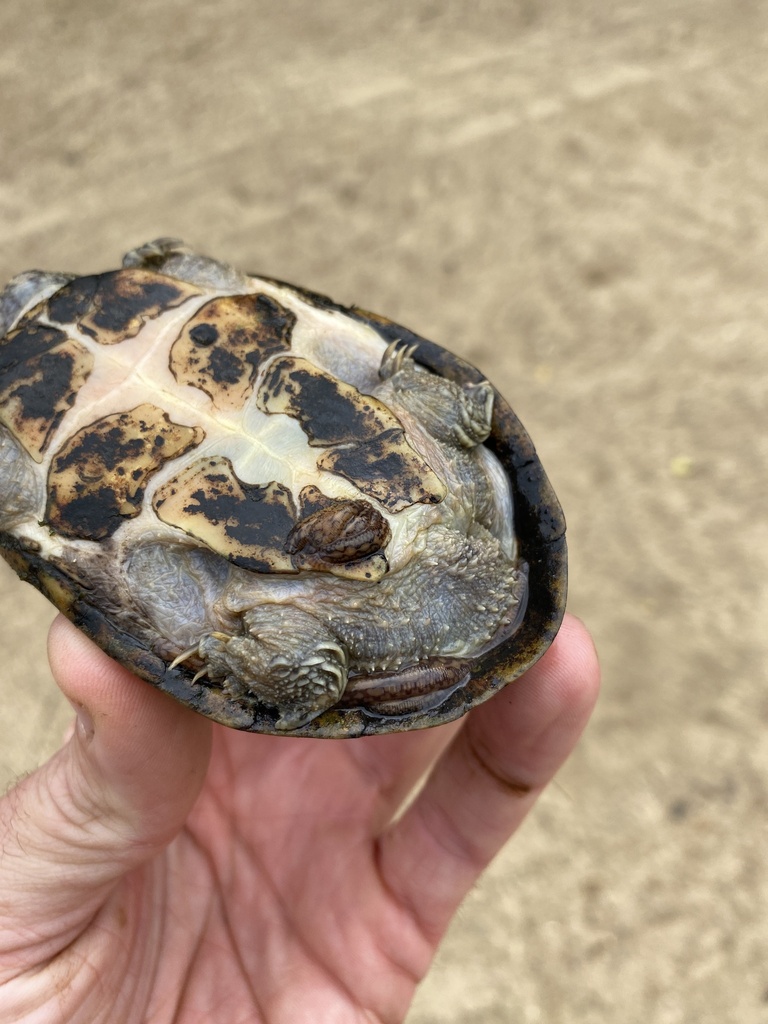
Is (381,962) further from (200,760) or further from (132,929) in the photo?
(200,760)

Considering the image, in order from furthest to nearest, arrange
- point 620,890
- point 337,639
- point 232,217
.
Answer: point 232,217
point 620,890
point 337,639

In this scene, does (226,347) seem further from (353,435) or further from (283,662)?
(283,662)

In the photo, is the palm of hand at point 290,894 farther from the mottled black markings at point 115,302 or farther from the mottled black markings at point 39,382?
the mottled black markings at point 115,302

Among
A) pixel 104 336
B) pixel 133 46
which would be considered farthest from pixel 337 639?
pixel 133 46

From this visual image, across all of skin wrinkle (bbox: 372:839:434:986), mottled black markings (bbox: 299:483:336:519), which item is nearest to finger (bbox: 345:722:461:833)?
skin wrinkle (bbox: 372:839:434:986)

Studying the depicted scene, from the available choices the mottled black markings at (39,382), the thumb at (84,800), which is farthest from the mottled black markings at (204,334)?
the thumb at (84,800)

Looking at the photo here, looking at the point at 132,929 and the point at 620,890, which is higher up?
the point at 132,929

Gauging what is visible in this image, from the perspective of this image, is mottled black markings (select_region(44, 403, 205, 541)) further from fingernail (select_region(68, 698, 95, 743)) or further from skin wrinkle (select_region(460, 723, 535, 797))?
skin wrinkle (select_region(460, 723, 535, 797))
